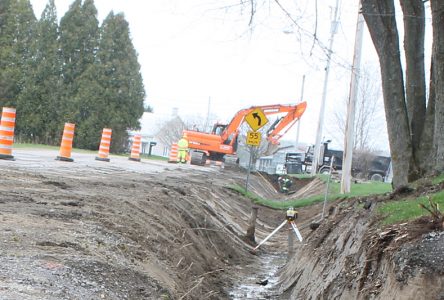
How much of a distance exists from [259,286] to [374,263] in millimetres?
5737

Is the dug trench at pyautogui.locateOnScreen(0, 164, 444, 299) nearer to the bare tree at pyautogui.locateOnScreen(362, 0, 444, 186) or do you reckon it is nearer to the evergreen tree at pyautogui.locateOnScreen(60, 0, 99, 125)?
the bare tree at pyautogui.locateOnScreen(362, 0, 444, 186)

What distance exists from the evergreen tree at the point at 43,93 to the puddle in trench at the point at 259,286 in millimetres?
28689

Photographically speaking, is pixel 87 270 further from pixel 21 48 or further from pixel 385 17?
pixel 21 48

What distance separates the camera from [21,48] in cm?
4000

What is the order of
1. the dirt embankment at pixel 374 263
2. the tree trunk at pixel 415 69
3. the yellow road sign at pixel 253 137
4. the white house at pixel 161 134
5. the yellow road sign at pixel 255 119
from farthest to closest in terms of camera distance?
the white house at pixel 161 134 → the yellow road sign at pixel 255 119 → the yellow road sign at pixel 253 137 → the tree trunk at pixel 415 69 → the dirt embankment at pixel 374 263

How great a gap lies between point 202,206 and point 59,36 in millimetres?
30659

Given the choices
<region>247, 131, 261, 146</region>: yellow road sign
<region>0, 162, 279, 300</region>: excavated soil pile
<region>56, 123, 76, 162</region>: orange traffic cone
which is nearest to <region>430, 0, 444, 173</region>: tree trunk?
<region>0, 162, 279, 300</region>: excavated soil pile

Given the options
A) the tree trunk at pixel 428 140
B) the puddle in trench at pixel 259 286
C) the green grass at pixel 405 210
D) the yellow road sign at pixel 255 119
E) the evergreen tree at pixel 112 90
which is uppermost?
→ the evergreen tree at pixel 112 90

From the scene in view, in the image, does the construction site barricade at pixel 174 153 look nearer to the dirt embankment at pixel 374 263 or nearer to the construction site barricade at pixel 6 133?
the construction site barricade at pixel 6 133

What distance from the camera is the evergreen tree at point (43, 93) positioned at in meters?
39.2

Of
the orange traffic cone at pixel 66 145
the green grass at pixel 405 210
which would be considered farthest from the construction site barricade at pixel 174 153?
the green grass at pixel 405 210

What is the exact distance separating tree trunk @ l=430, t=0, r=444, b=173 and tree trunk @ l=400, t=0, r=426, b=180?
601 millimetres

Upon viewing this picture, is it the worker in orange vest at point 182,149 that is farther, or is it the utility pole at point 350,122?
the worker in orange vest at point 182,149

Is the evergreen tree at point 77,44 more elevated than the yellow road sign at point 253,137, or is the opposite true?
the evergreen tree at point 77,44
